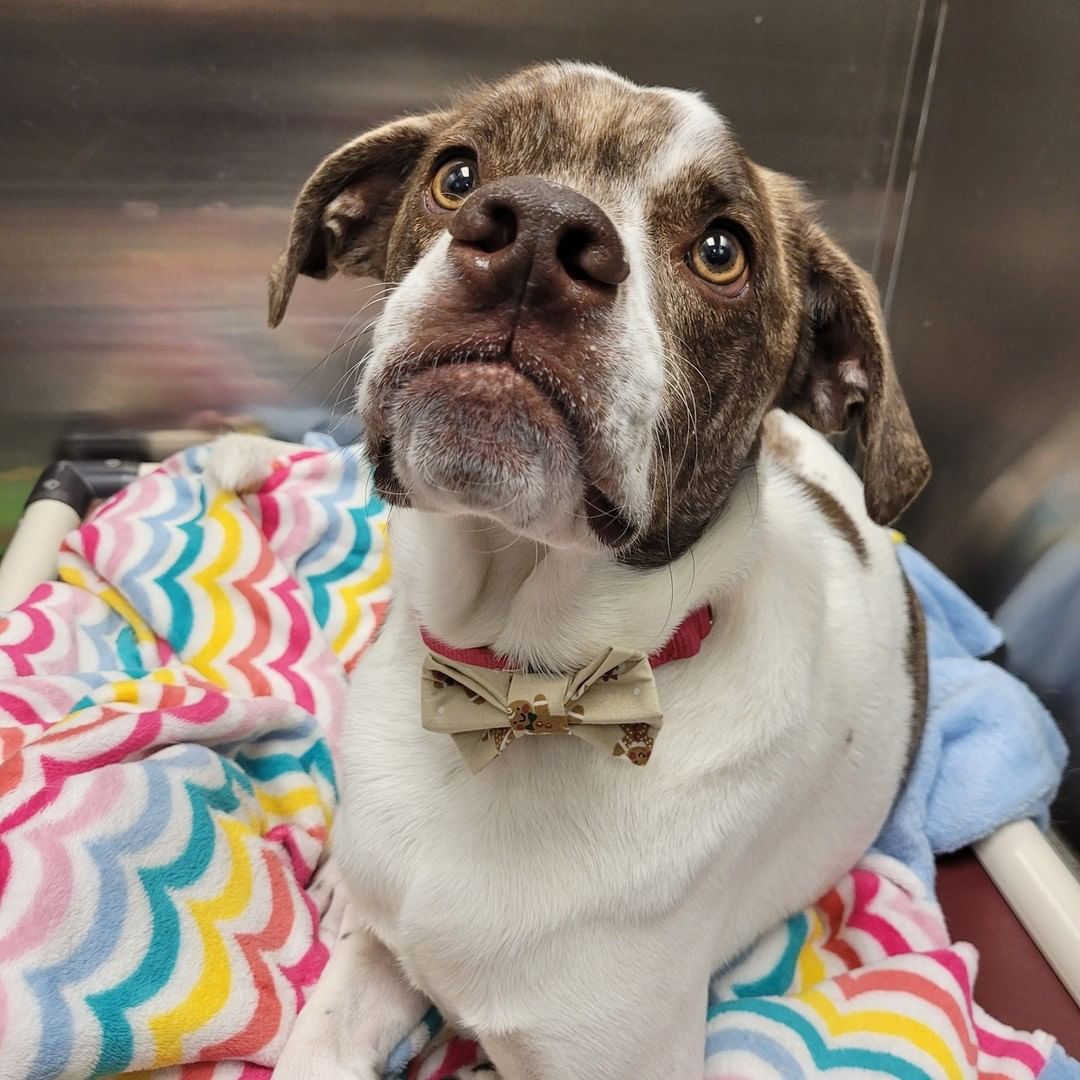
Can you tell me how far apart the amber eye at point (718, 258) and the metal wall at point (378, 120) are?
59.6 inches

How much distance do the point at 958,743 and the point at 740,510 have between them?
140 centimetres

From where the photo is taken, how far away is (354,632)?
9.65 ft

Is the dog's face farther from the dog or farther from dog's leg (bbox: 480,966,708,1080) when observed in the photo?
dog's leg (bbox: 480,966,708,1080)

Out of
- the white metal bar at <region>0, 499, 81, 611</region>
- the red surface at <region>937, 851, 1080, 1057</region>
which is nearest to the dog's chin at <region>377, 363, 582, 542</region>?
the red surface at <region>937, 851, 1080, 1057</region>

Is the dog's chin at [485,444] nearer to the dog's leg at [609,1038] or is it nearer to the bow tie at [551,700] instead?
the bow tie at [551,700]

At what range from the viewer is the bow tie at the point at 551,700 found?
1.54 meters

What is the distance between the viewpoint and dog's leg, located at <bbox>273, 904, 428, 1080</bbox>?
5.98 feet

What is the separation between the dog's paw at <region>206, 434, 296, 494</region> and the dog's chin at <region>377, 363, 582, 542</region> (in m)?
1.85

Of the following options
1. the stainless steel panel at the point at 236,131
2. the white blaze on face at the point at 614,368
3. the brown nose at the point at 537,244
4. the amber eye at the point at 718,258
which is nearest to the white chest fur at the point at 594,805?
the white blaze on face at the point at 614,368

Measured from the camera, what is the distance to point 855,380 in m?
1.81

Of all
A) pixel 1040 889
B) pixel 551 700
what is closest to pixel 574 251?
pixel 551 700

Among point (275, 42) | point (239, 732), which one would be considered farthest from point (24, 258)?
point (239, 732)

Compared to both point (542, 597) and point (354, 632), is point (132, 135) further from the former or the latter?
point (542, 597)

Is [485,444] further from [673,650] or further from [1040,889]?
[1040,889]
